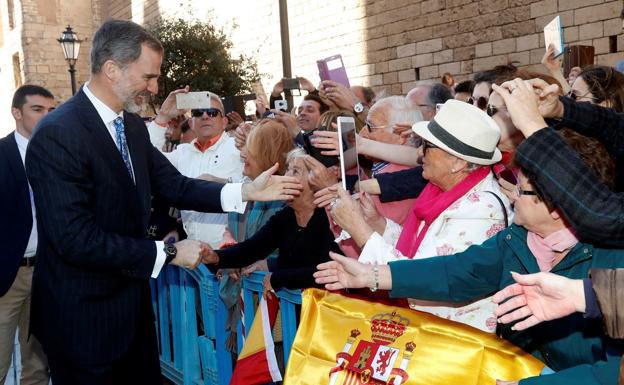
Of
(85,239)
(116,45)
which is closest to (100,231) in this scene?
(85,239)

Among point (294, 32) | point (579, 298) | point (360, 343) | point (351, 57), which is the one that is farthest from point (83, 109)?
point (294, 32)

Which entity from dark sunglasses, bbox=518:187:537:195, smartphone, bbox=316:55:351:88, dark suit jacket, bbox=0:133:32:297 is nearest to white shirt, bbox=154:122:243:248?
smartphone, bbox=316:55:351:88

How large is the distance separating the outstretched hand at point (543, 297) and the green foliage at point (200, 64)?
14043mm

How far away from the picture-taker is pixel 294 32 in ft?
50.3

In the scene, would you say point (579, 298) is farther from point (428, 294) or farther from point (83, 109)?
point (83, 109)

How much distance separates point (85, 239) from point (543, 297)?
1965 millimetres

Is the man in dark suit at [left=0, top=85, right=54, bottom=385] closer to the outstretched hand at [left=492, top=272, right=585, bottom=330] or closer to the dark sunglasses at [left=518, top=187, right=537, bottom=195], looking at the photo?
the dark sunglasses at [left=518, top=187, right=537, bottom=195]

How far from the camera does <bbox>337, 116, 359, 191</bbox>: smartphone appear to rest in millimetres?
2854

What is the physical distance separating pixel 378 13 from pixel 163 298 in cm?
964

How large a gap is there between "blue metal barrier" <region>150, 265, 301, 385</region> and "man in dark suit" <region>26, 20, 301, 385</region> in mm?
779

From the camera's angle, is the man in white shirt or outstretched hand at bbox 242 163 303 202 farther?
the man in white shirt

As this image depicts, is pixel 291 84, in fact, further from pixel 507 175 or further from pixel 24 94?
pixel 507 175

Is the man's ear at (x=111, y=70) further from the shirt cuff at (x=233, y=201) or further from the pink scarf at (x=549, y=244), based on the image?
the pink scarf at (x=549, y=244)

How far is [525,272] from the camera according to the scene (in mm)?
2172
